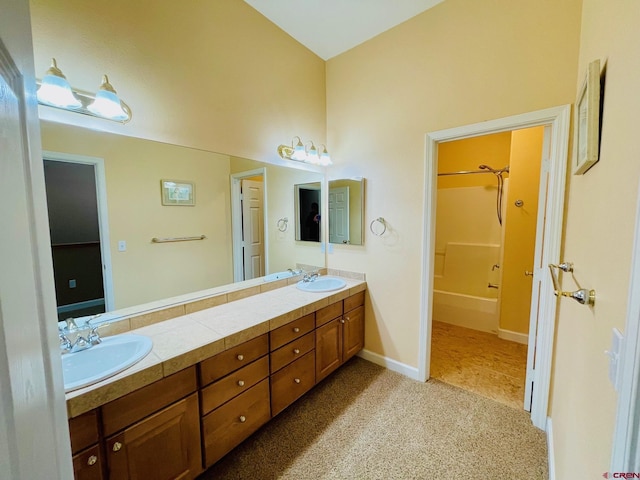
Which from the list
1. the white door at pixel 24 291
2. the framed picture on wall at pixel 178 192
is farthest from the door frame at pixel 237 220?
the white door at pixel 24 291

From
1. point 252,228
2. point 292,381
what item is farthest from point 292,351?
point 252,228

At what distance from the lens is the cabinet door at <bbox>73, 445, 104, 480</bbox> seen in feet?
3.26

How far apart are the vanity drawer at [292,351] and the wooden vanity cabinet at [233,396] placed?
0.08 m

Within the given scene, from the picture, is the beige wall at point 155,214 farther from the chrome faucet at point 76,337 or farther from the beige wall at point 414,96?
the beige wall at point 414,96

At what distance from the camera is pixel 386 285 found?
246 centimetres

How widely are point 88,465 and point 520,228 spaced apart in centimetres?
367

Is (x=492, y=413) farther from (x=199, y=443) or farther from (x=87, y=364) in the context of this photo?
(x=87, y=364)

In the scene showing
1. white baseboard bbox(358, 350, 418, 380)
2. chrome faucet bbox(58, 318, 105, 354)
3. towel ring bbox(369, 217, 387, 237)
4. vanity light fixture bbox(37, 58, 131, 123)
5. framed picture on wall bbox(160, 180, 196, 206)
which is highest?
vanity light fixture bbox(37, 58, 131, 123)

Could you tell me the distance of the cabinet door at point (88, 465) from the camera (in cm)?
99

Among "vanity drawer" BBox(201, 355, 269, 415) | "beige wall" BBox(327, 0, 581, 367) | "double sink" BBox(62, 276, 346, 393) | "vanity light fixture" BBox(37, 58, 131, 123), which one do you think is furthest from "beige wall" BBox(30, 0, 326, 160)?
"vanity drawer" BBox(201, 355, 269, 415)

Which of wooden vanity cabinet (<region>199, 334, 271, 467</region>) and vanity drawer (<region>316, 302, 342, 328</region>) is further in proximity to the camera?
vanity drawer (<region>316, 302, 342, 328</region>)

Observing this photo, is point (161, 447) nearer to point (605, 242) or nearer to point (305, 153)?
point (605, 242)

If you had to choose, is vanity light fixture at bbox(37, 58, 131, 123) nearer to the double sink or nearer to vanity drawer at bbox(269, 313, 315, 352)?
the double sink

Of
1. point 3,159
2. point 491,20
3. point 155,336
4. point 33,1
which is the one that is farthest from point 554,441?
point 33,1
